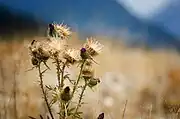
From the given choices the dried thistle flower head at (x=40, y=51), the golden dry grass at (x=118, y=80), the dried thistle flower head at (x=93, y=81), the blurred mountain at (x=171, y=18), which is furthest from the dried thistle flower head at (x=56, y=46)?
the blurred mountain at (x=171, y=18)

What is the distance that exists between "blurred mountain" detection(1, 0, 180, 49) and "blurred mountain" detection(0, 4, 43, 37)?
0.05 metres

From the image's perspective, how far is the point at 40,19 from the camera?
1.89 m

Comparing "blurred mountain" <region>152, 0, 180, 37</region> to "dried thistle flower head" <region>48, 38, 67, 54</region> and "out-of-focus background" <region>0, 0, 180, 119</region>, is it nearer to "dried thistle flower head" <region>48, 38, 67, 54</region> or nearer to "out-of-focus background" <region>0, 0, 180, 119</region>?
"out-of-focus background" <region>0, 0, 180, 119</region>

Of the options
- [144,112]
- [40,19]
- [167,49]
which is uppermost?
[40,19]

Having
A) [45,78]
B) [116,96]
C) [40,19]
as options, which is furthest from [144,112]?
[40,19]

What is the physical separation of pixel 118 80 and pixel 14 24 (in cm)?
49

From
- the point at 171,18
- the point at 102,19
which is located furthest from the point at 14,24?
the point at 171,18

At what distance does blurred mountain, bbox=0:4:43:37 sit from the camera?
73.4 inches

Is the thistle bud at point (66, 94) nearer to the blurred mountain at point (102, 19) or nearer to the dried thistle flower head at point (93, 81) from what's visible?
the dried thistle flower head at point (93, 81)

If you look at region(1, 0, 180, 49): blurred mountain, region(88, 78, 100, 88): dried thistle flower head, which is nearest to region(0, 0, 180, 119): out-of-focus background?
region(1, 0, 180, 49): blurred mountain

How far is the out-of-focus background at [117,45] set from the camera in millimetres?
1865

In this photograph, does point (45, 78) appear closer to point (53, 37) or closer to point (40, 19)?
point (40, 19)

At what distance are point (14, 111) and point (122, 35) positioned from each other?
54 centimetres

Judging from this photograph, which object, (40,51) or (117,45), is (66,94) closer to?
(40,51)
